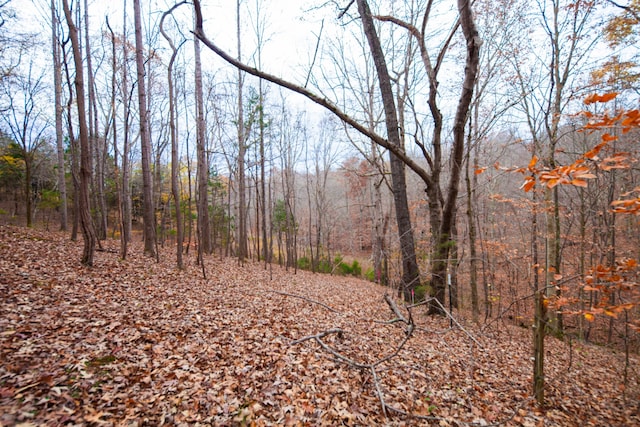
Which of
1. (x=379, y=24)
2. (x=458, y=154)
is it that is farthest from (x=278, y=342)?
(x=379, y=24)

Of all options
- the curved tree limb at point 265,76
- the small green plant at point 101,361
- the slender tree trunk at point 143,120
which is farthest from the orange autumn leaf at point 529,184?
the slender tree trunk at point 143,120

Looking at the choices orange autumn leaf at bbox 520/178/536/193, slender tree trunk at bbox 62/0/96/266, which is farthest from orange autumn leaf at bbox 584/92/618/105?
slender tree trunk at bbox 62/0/96/266

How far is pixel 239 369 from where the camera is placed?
3.27 meters

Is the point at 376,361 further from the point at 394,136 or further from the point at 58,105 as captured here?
the point at 58,105

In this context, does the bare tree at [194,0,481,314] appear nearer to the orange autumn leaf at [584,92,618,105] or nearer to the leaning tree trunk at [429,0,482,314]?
the leaning tree trunk at [429,0,482,314]

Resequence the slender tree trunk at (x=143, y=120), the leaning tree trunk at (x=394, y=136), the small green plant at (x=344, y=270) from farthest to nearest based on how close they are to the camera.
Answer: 1. the small green plant at (x=344, y=270)
2. the slender tree trunk at (x=143, y=120)
3. the leaning tree trunk at (x=394, y=136)

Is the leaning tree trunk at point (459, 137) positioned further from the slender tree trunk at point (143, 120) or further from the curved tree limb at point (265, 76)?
the slender tree trunk at point (143, 120)

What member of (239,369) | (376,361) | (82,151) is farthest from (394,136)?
(82,151)

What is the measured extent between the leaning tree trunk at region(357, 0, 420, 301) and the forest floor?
1236 mm

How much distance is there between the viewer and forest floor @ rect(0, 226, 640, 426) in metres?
2.56

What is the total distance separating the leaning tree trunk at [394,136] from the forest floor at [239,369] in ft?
4.06

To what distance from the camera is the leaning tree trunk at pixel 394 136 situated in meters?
5.45

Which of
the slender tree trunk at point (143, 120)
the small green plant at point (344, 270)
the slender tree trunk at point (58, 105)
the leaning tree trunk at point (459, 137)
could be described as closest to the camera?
the leaning tree trunk at point (459, 137)

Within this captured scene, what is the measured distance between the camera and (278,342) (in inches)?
157
